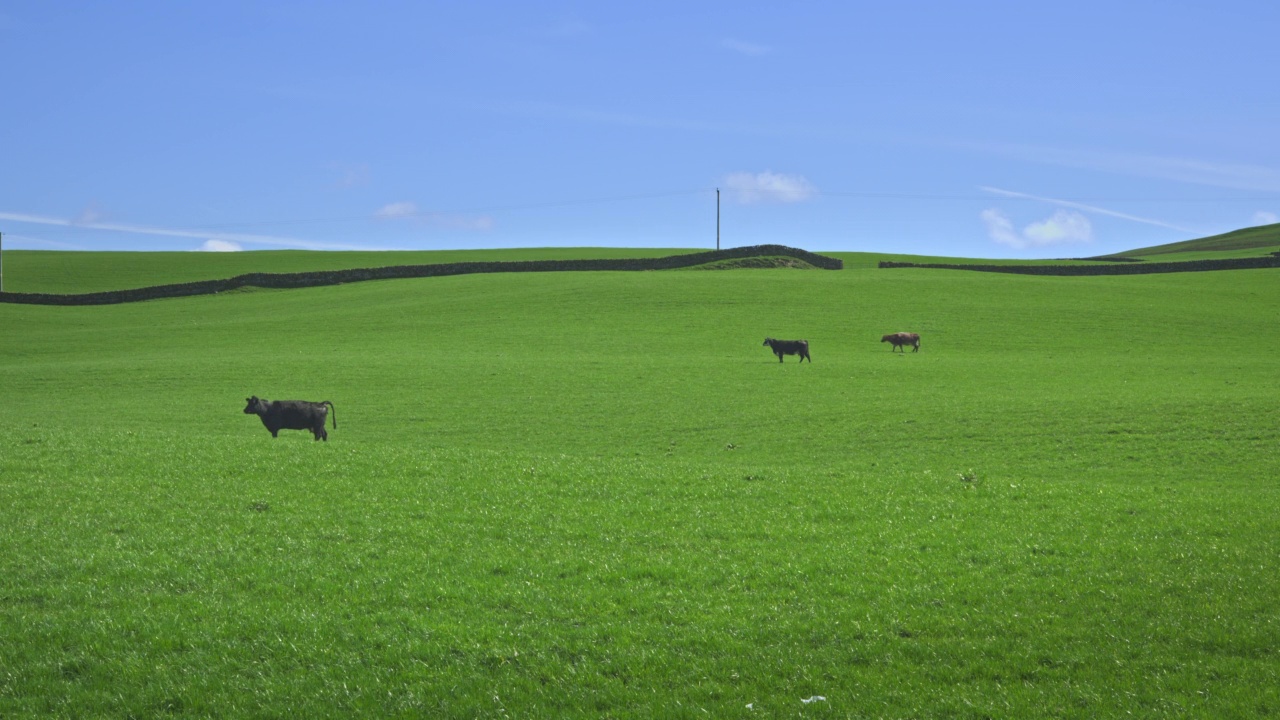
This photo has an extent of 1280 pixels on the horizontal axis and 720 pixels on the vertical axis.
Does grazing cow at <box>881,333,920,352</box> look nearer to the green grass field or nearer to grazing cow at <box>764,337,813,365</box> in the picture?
grazing cow at <box>764,337,813,365</box>

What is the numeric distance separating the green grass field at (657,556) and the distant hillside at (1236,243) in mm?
104463

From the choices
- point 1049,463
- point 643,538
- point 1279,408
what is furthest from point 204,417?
point 1279,408

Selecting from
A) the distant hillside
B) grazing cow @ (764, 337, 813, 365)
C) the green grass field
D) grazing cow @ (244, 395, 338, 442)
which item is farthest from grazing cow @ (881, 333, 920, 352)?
the distant hillside

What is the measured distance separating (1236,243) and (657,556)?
489 feet

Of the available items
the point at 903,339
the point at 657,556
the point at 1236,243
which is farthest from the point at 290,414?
the point at 1236,243

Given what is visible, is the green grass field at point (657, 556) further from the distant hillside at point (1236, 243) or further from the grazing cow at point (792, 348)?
the distant hillside at point (1236, 243)

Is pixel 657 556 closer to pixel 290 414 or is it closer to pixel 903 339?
pixel 290 414

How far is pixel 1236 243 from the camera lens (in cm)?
13412

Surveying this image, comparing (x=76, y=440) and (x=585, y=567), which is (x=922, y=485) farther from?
(x=76, y=440)

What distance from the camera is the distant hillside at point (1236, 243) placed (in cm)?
12056

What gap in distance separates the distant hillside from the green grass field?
104 meters

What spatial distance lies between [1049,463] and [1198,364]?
2293cm

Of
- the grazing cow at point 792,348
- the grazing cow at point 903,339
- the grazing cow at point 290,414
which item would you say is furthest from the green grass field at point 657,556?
the grazing cow at point 903,339

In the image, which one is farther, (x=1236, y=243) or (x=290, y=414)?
(x=1236, y=243)
